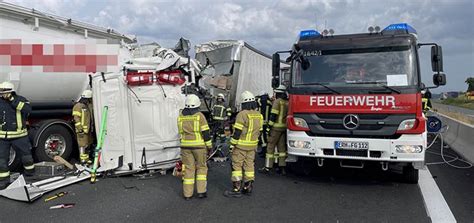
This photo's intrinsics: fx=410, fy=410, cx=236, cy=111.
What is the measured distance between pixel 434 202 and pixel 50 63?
6612 mm

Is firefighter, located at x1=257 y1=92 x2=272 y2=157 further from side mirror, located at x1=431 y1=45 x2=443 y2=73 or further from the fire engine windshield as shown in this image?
side mirror, located at x1=431 y1=45 x2=443 y2=73

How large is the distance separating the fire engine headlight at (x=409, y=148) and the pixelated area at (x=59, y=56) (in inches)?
215

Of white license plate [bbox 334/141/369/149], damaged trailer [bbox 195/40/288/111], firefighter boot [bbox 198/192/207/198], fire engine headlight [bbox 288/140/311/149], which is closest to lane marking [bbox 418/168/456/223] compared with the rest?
white license plate [bbox 334/141/369/149]

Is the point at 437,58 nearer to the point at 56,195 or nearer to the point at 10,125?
the point at 56,195

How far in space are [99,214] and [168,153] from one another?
243 cm

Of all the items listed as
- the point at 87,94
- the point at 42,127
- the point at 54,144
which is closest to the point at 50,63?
the point at 87,94

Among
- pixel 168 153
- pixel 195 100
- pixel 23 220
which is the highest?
pixel 195 100

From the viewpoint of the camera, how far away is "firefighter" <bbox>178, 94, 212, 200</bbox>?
5.64 m

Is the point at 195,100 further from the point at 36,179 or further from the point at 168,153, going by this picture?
the point at 36,179

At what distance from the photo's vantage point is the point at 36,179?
6.64 m

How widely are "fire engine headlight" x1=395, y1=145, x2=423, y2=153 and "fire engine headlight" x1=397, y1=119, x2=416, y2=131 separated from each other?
0.25m

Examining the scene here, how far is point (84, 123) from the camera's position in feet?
25.1

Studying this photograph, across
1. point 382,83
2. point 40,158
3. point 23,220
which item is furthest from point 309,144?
point 40,158

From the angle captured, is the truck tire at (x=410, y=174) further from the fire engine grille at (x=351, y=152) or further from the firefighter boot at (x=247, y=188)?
the firefighter boot at (x=247, y=188)
